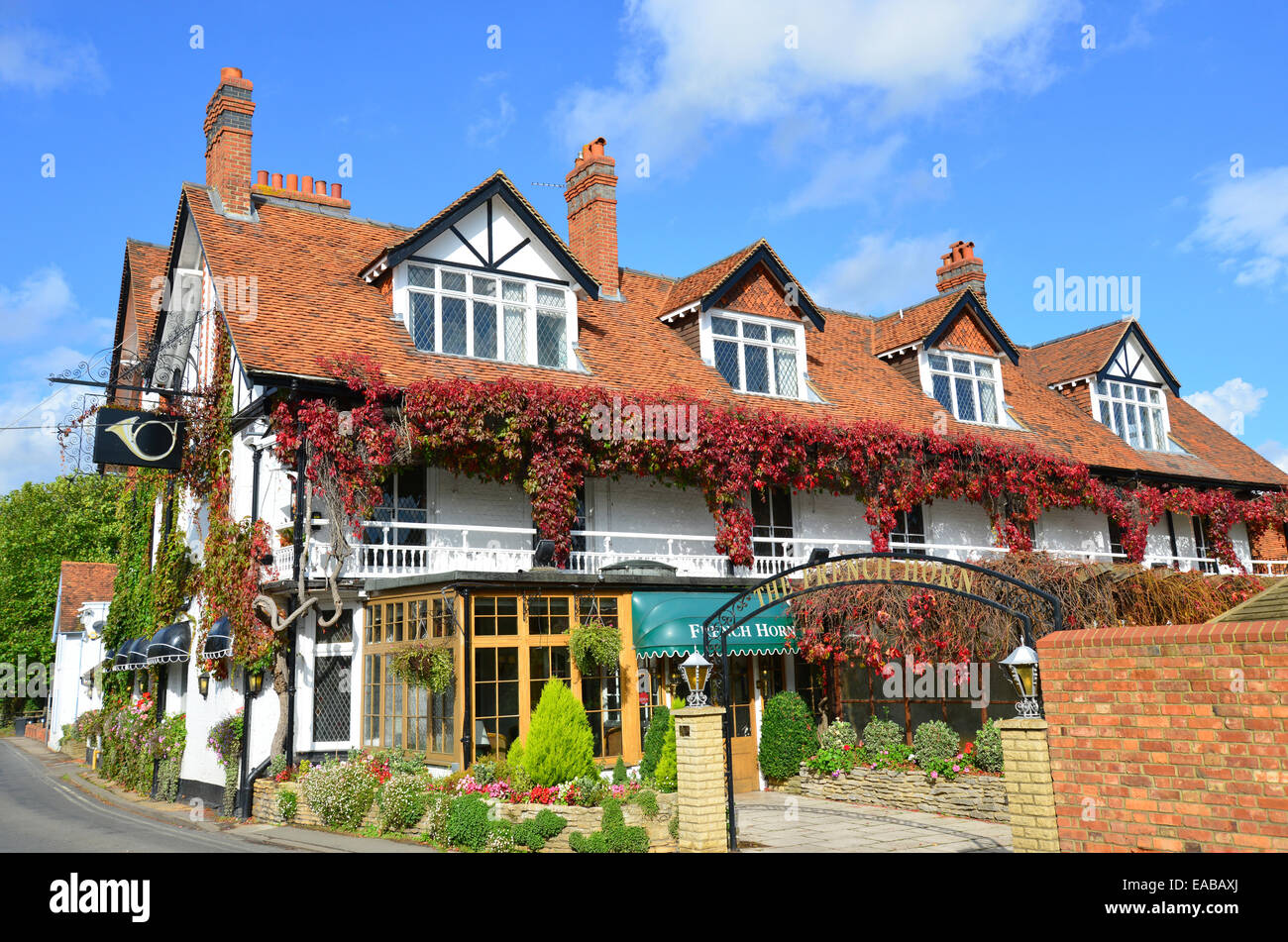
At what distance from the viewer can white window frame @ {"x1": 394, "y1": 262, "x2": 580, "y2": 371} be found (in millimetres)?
20328

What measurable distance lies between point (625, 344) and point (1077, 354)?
17.0m

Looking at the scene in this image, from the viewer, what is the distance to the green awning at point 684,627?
55.2 ft

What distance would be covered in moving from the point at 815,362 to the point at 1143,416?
40.8ft

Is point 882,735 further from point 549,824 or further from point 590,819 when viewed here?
point 549,824

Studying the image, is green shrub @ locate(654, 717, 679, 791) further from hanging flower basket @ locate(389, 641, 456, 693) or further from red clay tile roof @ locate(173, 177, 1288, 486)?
red clay tile roof @ locate(173, 177, 1288, 486)

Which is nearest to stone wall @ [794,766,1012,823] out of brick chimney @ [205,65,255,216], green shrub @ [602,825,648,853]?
green shrub @ [602,825,648,853]

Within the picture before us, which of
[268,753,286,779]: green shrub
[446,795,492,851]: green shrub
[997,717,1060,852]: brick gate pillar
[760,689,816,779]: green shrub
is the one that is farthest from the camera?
[760,689,816,779]: green shrub

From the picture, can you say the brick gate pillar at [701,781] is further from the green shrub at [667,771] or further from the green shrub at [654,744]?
the green shrub at [654,744]

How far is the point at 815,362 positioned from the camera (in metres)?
26.3

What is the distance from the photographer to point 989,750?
1589 cm

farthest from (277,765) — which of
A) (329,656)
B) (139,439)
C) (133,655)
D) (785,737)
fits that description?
(785,737)

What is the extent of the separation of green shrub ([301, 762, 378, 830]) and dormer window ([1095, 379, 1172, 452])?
24890 mm
